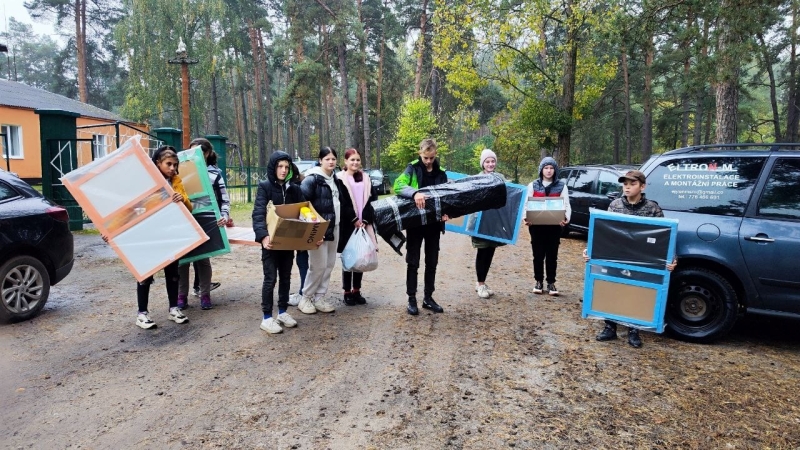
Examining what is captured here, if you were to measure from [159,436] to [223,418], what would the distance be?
385 millimetres

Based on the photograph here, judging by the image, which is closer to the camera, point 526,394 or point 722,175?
point 526,394

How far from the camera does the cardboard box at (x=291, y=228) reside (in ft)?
15.0

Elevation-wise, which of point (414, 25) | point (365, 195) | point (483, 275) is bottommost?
point (483, 275)

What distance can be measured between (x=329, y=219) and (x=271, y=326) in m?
1.23

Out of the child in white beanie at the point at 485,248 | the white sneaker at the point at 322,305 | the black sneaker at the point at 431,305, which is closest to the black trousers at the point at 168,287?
the white sneaker at the point at 322,305

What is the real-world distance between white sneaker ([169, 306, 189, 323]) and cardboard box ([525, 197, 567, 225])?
4.12 meters

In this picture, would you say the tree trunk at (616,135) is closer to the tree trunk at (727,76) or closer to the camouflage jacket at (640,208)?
the tree trunk at (727,76)

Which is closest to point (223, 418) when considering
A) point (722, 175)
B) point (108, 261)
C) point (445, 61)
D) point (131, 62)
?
point (722, 175)

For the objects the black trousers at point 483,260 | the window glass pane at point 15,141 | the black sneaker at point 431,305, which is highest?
the window glass pane at point 15,141

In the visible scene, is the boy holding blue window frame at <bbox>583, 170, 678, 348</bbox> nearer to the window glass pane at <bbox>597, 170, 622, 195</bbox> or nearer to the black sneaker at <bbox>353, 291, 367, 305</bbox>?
the black sneaker at <bbox>353, 291, 367, 305</bbox>

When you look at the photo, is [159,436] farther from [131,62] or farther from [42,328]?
[131,62]

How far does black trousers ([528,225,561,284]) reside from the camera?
6.29 m

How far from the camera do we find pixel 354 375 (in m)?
3.96

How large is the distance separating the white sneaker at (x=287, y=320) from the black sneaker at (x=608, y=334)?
302cm
